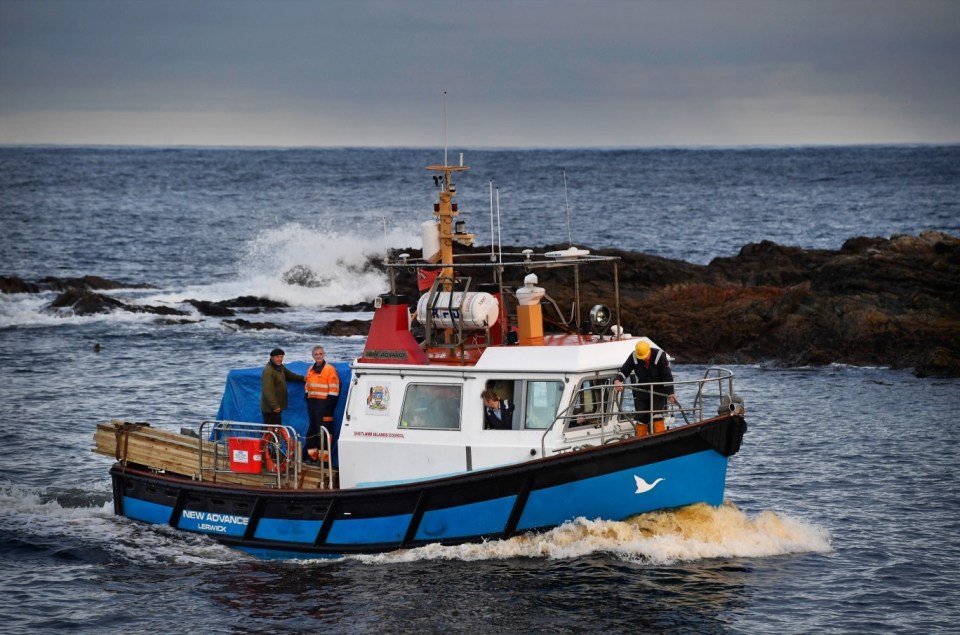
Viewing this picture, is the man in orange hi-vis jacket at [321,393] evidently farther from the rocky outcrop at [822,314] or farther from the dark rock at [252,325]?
the dark rock at [252,325]

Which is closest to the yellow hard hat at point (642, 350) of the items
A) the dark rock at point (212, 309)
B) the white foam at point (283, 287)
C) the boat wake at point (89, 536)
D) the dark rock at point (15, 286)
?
the boat wake at point (89, 536)

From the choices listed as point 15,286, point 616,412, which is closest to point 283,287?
point 15,286

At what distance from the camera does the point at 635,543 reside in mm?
15633

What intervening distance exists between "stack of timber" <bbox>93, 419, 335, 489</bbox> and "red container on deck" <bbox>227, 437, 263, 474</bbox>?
15 centimetres

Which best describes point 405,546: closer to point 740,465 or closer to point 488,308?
point 488,308

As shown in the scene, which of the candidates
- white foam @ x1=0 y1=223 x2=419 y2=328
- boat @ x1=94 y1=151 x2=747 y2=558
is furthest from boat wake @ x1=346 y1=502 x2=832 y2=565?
white foam @ x1=0 y1=223 x2=419 y2=328

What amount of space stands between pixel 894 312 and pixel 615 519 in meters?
17.7

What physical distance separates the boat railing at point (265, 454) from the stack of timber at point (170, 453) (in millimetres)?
15

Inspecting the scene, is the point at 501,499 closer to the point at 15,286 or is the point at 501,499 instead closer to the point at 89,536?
the point at 89,536

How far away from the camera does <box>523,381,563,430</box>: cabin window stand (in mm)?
15805

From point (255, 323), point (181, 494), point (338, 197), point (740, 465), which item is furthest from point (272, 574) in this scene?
point (338, 197)

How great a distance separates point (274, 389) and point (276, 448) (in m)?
0.92

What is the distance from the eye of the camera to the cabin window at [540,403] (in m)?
15.8

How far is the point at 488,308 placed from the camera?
16.3m
